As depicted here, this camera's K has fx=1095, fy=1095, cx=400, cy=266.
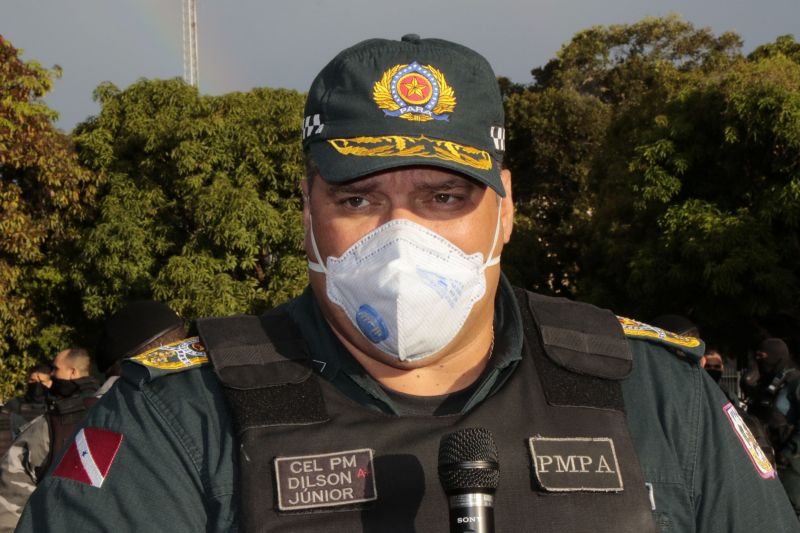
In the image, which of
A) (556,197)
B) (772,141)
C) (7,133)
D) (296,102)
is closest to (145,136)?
(296,102)

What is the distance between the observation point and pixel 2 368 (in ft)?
66.1

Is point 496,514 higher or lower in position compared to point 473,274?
lower

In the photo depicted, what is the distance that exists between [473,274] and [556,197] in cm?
3221

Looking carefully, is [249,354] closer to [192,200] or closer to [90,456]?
[90,456]

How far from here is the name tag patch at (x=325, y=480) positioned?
231cm

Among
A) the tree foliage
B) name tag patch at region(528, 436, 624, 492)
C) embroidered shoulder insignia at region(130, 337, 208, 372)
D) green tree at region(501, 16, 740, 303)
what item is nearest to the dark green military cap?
embroidered shoulder insignia at region(130, 337, 208, 372)

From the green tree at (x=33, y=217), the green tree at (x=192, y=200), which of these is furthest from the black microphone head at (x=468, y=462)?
the green tree at (x=192, y=200)

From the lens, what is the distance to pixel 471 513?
184cm

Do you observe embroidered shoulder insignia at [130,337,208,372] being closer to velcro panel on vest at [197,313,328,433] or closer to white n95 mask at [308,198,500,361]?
velcro panel on vest at [197,313,328,433]

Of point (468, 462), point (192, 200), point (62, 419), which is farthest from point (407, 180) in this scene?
point (192, 200)

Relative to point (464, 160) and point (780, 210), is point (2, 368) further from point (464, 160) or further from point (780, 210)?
point (464, 160)

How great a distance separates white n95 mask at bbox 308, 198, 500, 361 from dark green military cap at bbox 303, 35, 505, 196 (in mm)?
173

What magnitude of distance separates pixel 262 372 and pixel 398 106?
0.69m

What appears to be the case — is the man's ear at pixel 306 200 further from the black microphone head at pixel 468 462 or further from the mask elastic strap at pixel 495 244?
the black microphone head at pixel 468 462
